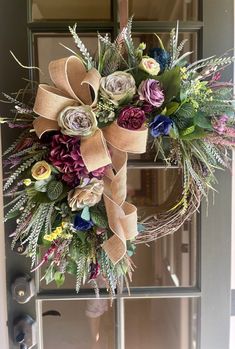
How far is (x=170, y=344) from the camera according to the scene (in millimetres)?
1544

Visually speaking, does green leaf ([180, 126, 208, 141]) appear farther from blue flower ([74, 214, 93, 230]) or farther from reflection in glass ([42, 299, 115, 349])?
reflection in glass ([42, 299, 115, 349])

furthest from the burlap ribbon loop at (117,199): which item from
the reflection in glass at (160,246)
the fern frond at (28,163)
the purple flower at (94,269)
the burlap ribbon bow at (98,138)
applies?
the reflection in glass at (160,246)

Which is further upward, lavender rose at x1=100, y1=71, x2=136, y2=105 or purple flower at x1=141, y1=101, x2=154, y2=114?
lavender rose at x1=100, y1=71, x2=136, y2=105

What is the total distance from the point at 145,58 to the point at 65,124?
0.97 ft

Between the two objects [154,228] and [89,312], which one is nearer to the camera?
[154,228]

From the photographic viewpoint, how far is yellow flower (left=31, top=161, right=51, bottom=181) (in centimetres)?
104

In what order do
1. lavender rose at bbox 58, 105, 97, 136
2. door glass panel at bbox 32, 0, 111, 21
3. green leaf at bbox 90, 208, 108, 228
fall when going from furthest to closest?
door glass panel at bbox 32, 0, 111, 21 < green leaf at bbox 90, 208, 108, 228 < lavender rose at bbox 58, 105, 97, 136

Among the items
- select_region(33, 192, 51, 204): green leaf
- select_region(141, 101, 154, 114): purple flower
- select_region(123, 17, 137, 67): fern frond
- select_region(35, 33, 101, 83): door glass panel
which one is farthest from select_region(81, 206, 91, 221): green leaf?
select_region(35, 33, 101, 83): door glass panel

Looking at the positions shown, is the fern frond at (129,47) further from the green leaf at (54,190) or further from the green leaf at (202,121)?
the green leaf at (54,190)

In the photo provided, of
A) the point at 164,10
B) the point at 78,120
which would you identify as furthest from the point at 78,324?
the point at 164,10

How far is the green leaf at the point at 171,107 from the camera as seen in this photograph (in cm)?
106

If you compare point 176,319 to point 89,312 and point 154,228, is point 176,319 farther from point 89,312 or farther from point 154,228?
point 154,228

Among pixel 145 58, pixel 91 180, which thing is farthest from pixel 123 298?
pixel 145 58

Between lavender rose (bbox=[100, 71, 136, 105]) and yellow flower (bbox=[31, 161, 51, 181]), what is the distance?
0.26 m
